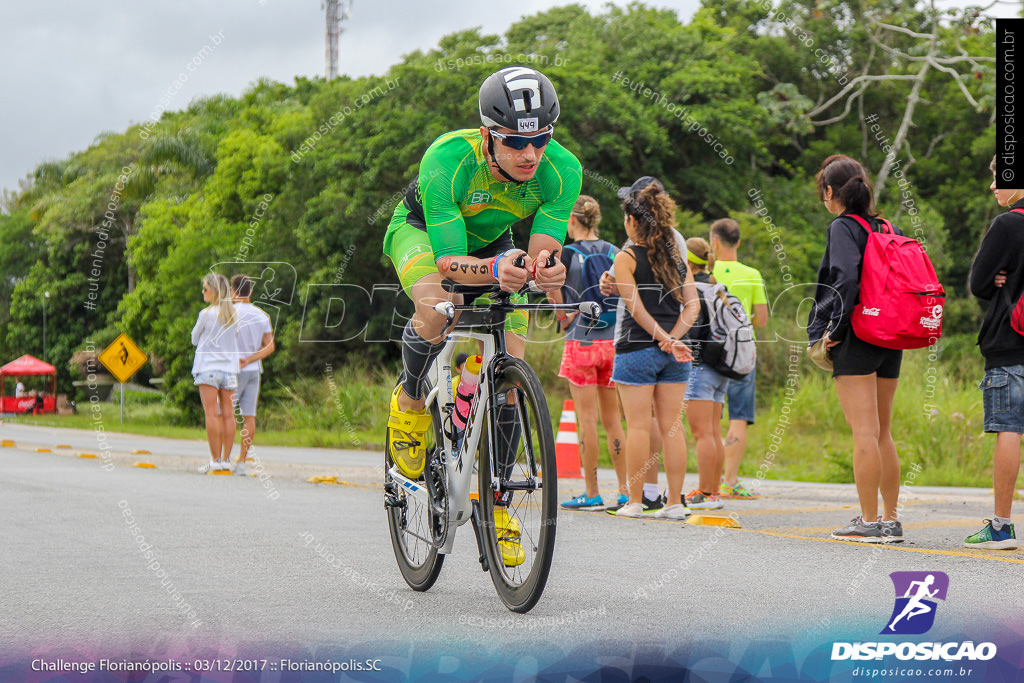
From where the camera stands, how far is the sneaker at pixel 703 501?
8.51 meters

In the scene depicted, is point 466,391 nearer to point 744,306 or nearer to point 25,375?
point 744,306

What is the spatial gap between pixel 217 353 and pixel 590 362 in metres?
4.78

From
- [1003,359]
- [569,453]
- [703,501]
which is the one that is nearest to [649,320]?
[703,501]

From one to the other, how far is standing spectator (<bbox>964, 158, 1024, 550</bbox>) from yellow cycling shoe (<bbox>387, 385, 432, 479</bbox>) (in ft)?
10.3

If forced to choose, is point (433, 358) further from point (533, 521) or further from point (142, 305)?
point (142, 305)

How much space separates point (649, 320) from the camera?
24.5 feet

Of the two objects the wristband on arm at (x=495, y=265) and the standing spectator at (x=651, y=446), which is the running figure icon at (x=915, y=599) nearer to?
the wristband on arm at (x=495, y=265)

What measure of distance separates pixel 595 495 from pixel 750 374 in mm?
1904

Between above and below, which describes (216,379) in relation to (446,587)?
above

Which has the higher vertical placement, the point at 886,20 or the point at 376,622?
the point at 886,20

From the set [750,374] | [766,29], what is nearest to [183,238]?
[766,29]

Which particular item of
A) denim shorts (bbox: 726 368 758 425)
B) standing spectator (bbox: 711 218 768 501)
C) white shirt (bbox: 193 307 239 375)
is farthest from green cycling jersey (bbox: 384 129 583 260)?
white shirt (bbox: 193 307 239 375)

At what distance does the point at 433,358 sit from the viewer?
496 centimetres

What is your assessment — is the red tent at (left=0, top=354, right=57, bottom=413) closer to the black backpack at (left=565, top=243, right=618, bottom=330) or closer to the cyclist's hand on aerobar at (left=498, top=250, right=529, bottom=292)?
the black backpack at (left=565, top=243, right=618, bottom=330)
